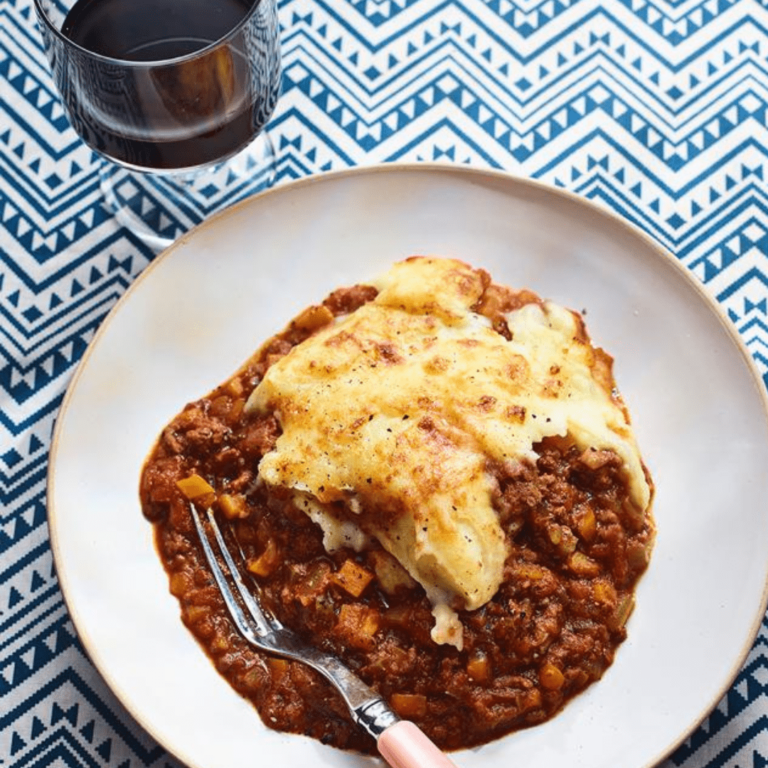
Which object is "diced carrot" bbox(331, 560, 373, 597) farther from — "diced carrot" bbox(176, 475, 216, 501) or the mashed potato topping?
"diced carrot" bbox(176, 475, 216, 501)

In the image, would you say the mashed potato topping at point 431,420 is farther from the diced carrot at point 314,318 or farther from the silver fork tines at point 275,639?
the silver fork tines at point 275,639

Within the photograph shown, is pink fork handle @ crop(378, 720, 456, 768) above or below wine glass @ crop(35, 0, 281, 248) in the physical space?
below

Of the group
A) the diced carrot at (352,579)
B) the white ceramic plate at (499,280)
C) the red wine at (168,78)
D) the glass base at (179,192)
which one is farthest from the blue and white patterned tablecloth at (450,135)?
the diced carrot at (352,579)

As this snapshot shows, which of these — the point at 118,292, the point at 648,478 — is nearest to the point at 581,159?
the point at 648,478

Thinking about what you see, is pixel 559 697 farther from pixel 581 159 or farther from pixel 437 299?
pixel 581 159

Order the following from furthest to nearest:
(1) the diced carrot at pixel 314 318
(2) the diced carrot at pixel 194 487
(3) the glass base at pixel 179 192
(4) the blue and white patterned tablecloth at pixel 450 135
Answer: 1. (3) the glass base at pixel 179 192
2. (4) the blue and white patterned tablecloth at pixel 450 135
3. (1) the diced carrot at pixel 314 318
4. (2) the diced carrot at pixel 194 487

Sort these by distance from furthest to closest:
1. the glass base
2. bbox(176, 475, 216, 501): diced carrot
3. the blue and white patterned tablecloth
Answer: the glass base → the blue and white patterned tablecloth → bbox(176, 475, 216, 501): diced carrot

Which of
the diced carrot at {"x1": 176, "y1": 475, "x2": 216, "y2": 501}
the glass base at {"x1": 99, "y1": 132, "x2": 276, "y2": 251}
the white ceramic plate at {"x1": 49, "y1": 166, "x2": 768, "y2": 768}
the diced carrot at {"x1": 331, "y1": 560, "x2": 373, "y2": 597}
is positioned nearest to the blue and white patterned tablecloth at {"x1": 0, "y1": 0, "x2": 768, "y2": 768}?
the glass base at {"x1": 99, "y1": 132, "x2": 276, "y2": 251}
